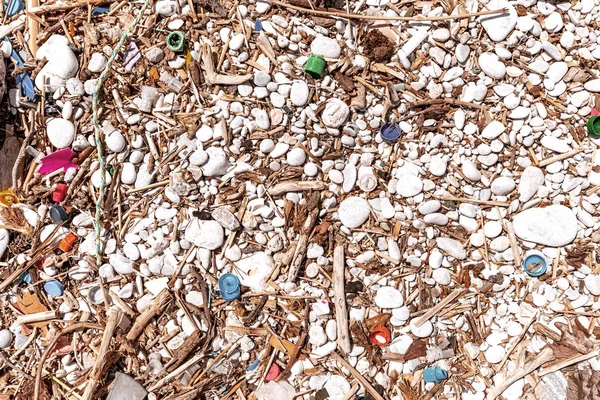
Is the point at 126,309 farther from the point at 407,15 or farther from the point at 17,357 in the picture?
the point at 407,15

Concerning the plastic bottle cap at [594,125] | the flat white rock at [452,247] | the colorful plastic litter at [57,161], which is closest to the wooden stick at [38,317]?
the colorful plastic litter at [57,161]

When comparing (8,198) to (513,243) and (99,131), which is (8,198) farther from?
(513,243)

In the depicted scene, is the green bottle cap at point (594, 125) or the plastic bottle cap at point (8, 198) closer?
the green bottle cap at point (594, 125)

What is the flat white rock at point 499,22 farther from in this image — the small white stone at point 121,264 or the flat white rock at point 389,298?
the small white stone at point 121,264

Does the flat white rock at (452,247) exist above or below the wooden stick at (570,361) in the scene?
above

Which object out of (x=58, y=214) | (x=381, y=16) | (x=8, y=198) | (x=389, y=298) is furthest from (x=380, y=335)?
(x=8, y=198)

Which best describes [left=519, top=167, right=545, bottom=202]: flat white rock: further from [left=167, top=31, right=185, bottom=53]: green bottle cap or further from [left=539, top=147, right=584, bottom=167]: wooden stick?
[left=167, top=31, right=185, bottom=53]: green bottle cap

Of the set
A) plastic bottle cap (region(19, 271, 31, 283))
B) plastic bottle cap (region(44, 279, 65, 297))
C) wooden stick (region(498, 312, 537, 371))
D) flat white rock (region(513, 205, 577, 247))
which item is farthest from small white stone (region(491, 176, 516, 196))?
plastic bottle cap (region(19, 271, 31, 283))
